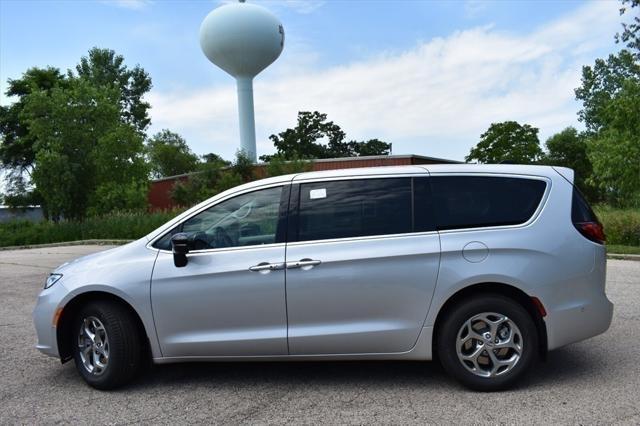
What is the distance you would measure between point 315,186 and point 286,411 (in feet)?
5.90

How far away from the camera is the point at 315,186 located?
4582 millimetres

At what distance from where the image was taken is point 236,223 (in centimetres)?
457

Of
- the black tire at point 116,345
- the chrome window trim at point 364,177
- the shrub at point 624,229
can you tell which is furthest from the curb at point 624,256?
the black tire at point 116,345

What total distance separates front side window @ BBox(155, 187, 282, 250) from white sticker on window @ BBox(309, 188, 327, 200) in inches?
10.9

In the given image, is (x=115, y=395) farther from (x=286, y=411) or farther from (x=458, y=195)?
(x=458, y=195)

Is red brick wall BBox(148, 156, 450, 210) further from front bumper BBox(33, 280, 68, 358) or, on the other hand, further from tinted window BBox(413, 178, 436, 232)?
front bumper BBox(33, 280, 68, 358)

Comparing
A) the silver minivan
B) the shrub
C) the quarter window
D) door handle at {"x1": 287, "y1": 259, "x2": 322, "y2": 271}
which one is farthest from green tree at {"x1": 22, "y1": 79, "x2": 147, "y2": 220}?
the quarter window

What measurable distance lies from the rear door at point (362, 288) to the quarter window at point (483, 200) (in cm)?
21

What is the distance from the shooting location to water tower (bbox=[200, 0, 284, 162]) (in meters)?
40.4

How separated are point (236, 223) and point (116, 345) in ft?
4.55

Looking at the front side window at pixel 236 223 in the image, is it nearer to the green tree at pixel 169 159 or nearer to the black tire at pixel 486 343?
the black tire at pixel 486 343

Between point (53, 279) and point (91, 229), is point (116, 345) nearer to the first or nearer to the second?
point (53, 279)

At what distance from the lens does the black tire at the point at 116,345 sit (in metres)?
4.43

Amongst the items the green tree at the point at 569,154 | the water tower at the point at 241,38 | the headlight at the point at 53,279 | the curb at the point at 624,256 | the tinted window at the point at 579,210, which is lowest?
the curb at the point at 624,256
